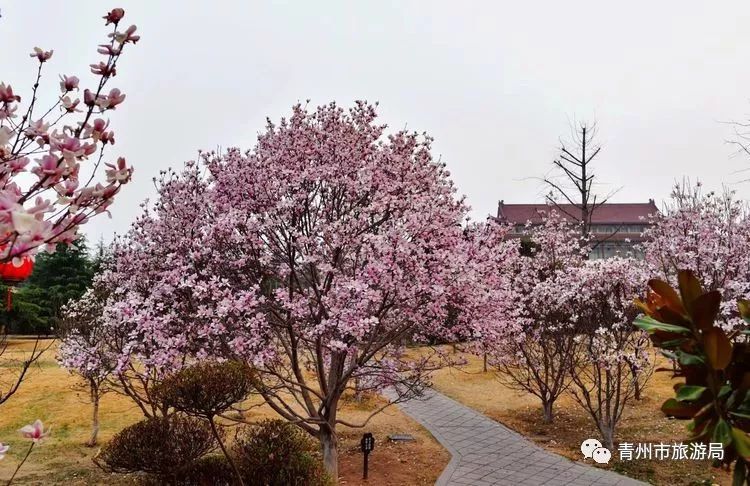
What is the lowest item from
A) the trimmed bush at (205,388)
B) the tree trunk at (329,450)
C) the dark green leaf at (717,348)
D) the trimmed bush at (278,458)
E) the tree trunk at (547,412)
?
the tree trunk at (547,412)

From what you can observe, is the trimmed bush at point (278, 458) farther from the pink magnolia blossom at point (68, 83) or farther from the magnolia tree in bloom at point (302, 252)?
the pink magnolia blossom at point (68, 83)

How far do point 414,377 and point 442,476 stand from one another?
5.28ft

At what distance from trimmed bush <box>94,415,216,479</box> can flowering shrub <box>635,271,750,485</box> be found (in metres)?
5.64

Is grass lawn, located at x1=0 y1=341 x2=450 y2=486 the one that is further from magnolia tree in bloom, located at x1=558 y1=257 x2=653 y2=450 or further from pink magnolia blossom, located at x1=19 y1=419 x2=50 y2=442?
pink magnolia blossom, located at x1=19 y1=419 x2=50 y2=442

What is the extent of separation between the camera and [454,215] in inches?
274

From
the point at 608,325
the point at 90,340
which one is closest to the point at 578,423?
the point at 608,325

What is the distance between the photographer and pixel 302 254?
21.6ft

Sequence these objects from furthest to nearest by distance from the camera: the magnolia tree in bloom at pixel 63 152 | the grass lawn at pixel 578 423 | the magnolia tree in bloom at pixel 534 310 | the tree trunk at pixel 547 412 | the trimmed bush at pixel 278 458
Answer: the tree trunk at pixel 547 412 → the grass lawn at pixel 578 423 → the magnolia tree in bloom at pixel 534 310 → the trimmed bush at pixel 278 458 → the magnolia tree in bloom at pixel 63 152

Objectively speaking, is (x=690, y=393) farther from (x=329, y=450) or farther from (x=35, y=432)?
(x=329, y=450)

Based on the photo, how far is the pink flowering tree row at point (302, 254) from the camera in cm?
593

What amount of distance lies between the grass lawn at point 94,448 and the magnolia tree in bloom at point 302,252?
1.53 meters

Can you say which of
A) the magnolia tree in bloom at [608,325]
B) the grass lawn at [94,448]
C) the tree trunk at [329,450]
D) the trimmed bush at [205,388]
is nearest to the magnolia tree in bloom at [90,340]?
the grass lawn at [94,448]

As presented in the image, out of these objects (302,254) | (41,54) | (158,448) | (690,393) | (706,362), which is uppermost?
(41,54)

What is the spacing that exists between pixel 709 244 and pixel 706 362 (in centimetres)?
995
